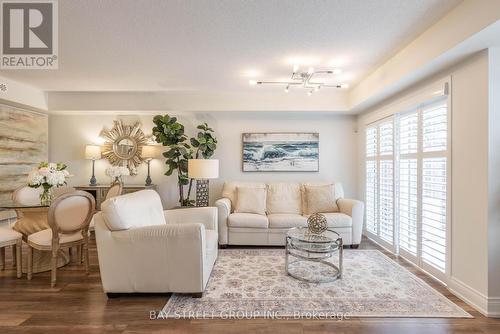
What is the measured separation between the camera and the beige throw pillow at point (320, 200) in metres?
4.21

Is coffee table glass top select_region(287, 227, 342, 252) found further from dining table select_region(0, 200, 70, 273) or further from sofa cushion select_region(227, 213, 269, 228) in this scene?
dining table select_region(0, 200, 70, 273)

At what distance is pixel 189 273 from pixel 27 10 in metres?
2.82

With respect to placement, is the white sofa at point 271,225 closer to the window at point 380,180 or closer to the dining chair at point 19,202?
the window at point 380,180

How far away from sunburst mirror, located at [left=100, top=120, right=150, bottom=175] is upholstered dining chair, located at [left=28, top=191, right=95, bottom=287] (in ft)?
6.85

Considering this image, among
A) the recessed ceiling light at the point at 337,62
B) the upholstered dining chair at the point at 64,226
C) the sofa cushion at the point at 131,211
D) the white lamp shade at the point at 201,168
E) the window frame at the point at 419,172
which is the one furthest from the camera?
the white lamp shade at the point at 201,168

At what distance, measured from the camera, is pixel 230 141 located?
4957mm

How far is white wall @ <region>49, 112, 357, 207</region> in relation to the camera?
194 inches

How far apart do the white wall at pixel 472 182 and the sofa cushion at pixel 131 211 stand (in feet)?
10.1

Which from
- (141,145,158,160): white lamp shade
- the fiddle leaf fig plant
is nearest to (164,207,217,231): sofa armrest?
the fiddle leaf fig plant

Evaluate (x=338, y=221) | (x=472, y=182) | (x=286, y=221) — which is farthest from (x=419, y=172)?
(x=286, y=221)

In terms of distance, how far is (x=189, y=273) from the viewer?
92.4 inches

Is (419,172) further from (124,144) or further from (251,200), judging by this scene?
(124,144)

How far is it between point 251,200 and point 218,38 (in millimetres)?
2527

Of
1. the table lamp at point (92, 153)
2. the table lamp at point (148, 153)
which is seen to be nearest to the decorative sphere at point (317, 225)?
the table lamp at point (148, 153)
